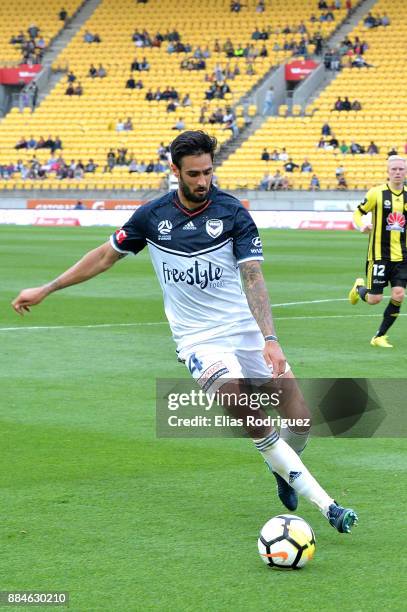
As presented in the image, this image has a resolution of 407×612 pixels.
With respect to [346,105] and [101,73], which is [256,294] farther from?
[101,73]

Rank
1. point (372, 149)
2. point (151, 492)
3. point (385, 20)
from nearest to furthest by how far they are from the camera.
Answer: point (151, 492), point (372, 149), point (385, 20)

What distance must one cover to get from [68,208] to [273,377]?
39.9 m

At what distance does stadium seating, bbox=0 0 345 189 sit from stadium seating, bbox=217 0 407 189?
2128 mm

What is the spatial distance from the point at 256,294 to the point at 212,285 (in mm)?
324

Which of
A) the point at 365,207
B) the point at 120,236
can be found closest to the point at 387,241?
the point at 365,207

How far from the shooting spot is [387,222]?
13.7 m

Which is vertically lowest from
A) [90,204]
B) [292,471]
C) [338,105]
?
[90,204]

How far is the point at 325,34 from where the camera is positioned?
5381 cm

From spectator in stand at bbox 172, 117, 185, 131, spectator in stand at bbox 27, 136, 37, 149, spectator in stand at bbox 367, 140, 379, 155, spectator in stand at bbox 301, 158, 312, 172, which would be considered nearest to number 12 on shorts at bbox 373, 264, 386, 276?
spectator in stand at bbox 301, 158, 312, 172

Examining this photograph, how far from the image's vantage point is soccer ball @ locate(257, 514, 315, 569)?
5.43 meters

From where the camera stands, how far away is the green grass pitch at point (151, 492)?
17.0ft

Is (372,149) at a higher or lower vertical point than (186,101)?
lower

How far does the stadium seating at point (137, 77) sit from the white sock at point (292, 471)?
42.0m

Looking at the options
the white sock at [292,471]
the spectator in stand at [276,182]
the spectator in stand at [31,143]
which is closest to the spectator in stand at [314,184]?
the spectator in stand at [276,182]
